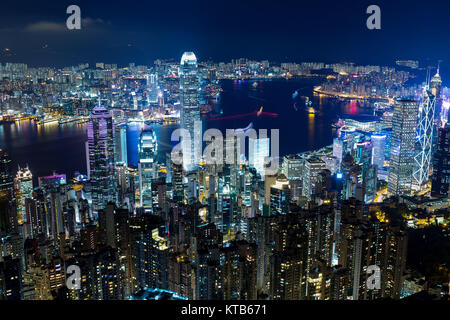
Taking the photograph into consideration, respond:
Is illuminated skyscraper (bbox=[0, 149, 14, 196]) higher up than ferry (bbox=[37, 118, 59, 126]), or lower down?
lower down

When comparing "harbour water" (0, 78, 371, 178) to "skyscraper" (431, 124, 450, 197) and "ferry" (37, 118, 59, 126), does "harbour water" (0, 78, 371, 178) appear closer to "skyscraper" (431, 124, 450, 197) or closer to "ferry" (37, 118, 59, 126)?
"ferry" (37, 118, 59, 126)

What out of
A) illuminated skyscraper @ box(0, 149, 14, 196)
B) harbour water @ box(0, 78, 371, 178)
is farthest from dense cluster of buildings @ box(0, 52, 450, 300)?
harbour water @ box(0, 78, 371, 178)

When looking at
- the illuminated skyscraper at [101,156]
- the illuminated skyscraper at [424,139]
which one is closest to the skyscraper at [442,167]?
the illuminated skyscraper at [424,139]

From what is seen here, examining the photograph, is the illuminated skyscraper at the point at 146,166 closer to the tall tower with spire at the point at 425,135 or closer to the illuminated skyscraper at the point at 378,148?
the illuminated skyscraper at the point at 378,148

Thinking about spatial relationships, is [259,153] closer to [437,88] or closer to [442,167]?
[442,167]
